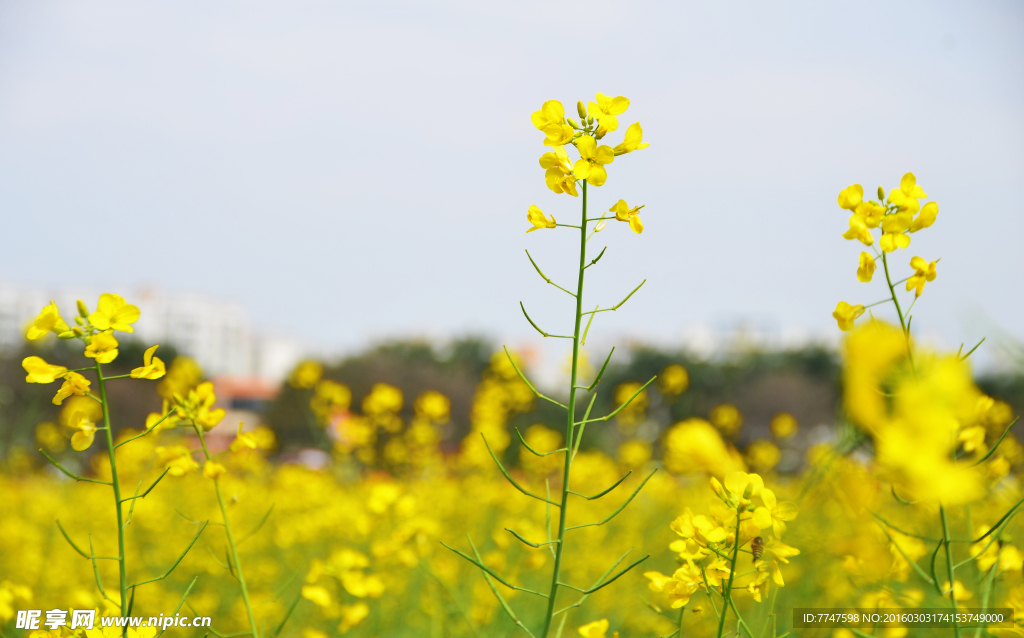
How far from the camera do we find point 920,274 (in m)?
1.00

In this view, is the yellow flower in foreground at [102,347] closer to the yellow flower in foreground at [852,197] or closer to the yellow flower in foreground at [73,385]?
the yellow flower in foreground at [73,385]

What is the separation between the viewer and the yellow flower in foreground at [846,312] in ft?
3.28

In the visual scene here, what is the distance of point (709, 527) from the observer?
92 cm

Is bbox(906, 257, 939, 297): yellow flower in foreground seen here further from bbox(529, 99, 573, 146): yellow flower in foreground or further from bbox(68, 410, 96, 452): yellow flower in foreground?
bbox(68, 410, 96, 452): yellow flower in foreground

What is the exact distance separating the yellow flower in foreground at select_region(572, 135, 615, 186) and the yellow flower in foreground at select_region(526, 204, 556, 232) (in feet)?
0.25

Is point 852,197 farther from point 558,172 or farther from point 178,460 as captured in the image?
point 178,460

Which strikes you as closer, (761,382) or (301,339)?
(761,382)

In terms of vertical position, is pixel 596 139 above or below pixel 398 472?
above

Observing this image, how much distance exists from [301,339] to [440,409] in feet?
302

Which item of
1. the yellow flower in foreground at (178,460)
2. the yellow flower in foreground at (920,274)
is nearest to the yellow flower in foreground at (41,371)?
the yellow flower in foreground at (178,460)

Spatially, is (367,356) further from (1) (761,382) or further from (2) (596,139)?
(2) (596,139)

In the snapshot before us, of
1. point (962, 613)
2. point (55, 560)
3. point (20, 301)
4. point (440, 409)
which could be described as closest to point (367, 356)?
point (440, 409)

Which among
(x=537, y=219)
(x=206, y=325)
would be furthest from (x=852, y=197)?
(x=206, y=325)

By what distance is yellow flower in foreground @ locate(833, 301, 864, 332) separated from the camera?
3.28ft
